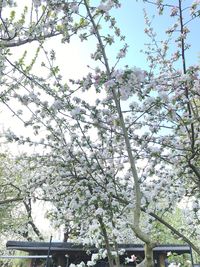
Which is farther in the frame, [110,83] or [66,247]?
[66,247]

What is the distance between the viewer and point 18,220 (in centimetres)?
2144

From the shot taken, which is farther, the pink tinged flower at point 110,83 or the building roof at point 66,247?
the building roof at point 66,247

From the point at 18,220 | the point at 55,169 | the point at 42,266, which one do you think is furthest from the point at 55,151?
the point at 18,220

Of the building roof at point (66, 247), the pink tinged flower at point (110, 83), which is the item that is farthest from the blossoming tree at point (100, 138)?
the building roof at point (66, 247)

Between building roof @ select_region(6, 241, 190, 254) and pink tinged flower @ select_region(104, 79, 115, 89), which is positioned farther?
building roof @ select_region(6, 241, 190, 254)

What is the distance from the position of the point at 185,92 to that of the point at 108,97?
1753mm

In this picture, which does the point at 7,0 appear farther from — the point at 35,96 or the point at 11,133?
the point at 11,133

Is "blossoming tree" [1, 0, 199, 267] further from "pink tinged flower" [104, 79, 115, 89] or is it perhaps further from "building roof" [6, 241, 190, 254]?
"building roof" [6, 241, 190, 254]

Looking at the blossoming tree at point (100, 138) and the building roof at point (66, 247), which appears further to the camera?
the building roof at point (66, 247)

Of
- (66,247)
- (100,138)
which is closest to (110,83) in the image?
(100,138)

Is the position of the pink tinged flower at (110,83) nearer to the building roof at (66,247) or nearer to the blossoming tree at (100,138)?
the blossoming tree at (100,138)

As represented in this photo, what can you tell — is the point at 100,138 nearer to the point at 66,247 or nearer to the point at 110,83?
the point at 110,83

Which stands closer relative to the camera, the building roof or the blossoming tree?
the blossoming tree

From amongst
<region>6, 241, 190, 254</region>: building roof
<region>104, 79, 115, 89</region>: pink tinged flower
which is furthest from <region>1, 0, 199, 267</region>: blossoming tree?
<region>6, 241, 190, 254</region>: building roof
